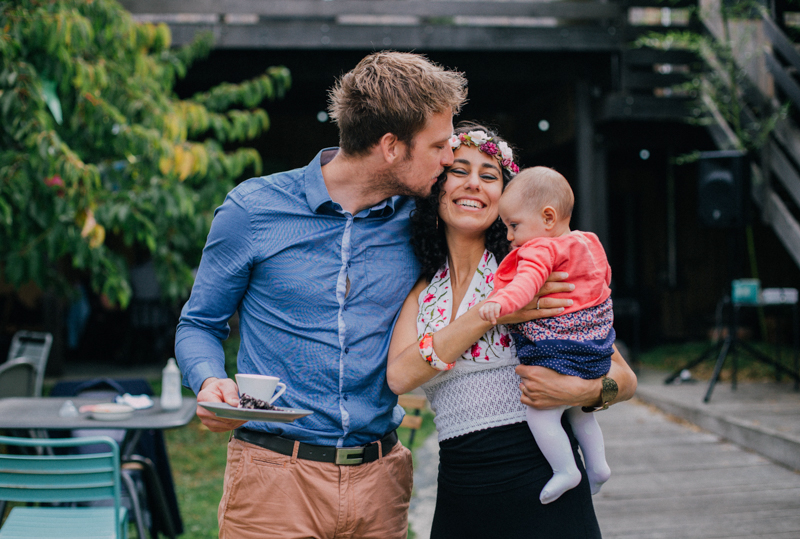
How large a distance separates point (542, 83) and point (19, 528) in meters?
8.54

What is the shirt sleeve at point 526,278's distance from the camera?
1.61 m

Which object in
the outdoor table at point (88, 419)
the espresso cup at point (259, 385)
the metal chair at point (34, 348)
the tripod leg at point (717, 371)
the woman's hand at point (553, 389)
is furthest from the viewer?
the tripod leg at point (717, 371)

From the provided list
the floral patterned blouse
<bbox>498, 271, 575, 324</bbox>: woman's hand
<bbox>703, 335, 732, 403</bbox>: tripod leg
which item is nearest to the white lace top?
the floral patterned blouse

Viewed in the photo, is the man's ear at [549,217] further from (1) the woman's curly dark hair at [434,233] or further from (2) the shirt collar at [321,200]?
(2) the shirt collar at [321,200]

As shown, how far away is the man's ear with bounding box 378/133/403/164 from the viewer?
1.84 metres

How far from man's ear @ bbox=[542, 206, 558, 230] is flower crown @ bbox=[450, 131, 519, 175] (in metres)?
0.19

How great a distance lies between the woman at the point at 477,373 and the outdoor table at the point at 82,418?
2.17 metres

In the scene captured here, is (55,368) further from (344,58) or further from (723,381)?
(723,381)

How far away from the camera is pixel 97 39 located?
4.63 meters

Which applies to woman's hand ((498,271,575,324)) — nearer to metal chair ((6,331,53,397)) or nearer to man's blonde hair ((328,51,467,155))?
man's blonde hair ((328,51,467,155))

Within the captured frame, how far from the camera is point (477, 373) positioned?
185cm

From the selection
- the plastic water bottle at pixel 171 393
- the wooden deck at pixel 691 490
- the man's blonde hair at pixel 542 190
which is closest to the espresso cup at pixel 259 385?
the man's blonde hair at pixel 542 190

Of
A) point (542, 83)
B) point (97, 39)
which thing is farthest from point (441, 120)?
point (542, 83)

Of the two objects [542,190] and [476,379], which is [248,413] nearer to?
[476,379]
